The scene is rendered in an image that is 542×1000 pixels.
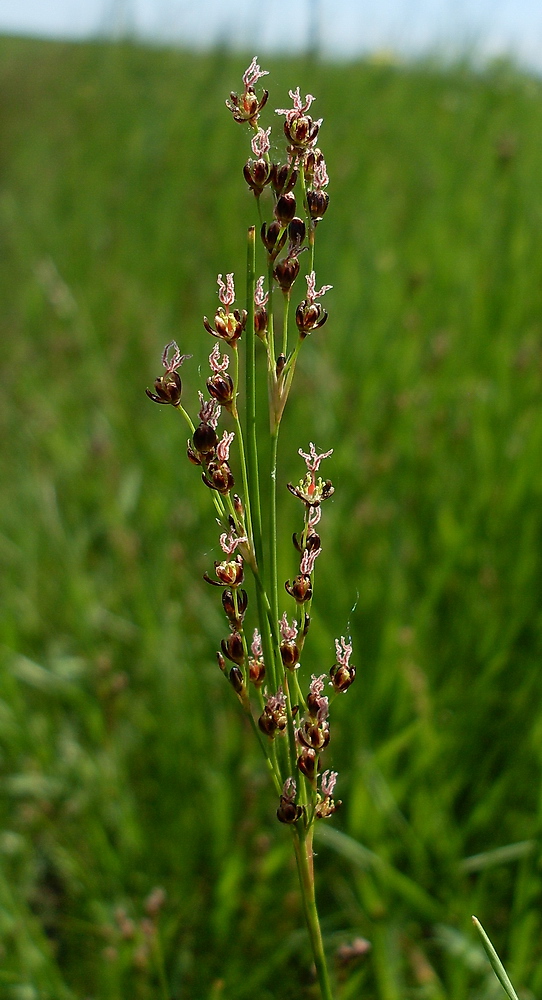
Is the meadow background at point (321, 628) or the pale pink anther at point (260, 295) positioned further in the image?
the meadow background at point (321, 628)

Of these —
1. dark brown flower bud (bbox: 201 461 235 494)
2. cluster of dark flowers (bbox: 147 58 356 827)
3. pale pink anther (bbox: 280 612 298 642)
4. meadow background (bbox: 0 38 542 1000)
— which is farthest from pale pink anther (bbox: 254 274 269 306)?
meadow background (bbox: 0 38 542 1000)

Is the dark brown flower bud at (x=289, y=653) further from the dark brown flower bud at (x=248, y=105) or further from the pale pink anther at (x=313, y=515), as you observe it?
the dark brown flower bud at (x=248, y=105)

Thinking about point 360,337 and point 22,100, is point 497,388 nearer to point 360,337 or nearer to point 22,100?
point 360,337

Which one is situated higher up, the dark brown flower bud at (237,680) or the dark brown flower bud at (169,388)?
the dark brown flower bud at (169,388)

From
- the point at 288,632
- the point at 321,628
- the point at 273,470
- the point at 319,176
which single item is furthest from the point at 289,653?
the point at 321,628

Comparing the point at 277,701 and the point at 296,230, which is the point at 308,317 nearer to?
the point at 296,230

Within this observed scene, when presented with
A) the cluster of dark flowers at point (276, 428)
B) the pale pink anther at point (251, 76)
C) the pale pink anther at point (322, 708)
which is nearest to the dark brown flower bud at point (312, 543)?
the cluster of dark flowers at point (276, 428)

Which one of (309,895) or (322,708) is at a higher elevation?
(322,708)
